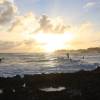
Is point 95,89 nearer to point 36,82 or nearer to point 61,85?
point 61,85

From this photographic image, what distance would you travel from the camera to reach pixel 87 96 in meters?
13.1

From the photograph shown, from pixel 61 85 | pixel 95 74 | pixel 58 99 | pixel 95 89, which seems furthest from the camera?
pixel 95 74

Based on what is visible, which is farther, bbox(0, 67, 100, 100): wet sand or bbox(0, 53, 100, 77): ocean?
bbox(0, 53, 100, 77): ocean

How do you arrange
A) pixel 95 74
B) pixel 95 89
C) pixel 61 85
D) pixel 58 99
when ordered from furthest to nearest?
pixel 95 74 < pixel 61 85 < pixel 95 89 < pixel 58 99

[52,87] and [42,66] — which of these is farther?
[42,66]

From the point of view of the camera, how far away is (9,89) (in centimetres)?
1482

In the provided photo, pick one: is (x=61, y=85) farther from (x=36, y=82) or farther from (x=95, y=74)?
(x=95, y=74)

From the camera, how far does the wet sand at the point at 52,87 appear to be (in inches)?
527

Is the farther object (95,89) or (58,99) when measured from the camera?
(95,89)

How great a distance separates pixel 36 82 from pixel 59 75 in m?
2.72

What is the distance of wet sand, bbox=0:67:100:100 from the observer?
1339 cm

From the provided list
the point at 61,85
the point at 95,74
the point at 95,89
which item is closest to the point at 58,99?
the point at 95,89

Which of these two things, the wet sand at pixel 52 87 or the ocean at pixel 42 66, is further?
the ocean at pixel 42 66

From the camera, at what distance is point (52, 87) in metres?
18.5
